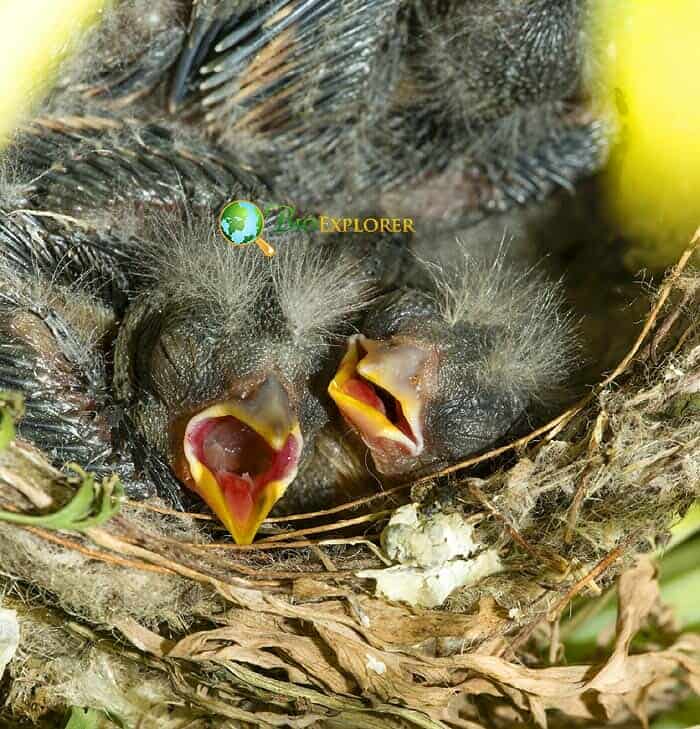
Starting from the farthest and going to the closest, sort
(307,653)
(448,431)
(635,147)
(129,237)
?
(635,147) → (129,237) → (448,431) → (307,653)

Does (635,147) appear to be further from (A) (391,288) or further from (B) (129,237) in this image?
(B) (129,237)

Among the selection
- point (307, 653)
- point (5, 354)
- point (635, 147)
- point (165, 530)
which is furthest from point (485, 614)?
point (635, 147)

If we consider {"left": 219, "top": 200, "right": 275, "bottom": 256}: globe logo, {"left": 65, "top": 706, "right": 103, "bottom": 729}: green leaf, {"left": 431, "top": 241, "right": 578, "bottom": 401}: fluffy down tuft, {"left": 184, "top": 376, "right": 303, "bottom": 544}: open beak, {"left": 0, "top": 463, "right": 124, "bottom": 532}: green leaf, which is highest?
{"left": 219, "top": 200, "right": 275, "bottom": 256}: globe logo

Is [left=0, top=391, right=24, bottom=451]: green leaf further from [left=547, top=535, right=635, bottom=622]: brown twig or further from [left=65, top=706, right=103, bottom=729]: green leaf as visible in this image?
[left=547, top=535, right=635, bottom=622]: brown twig

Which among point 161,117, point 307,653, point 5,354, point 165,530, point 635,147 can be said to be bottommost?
point 307,653

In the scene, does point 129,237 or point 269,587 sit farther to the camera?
point 129,237

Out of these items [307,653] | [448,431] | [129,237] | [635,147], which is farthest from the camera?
[635,147]

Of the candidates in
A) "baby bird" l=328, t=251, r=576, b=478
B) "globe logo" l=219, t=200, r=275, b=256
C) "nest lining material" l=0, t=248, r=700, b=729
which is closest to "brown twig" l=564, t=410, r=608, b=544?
"nest lining material" l=0, t=248, r=700, b=729

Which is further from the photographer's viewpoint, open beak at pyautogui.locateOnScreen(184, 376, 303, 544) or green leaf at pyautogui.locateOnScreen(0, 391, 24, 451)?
open beak at pyautogui.locateOnScreen(184, 376, 303, 544)
